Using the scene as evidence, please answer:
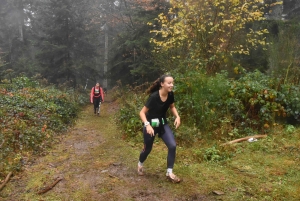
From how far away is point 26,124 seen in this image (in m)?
8.13

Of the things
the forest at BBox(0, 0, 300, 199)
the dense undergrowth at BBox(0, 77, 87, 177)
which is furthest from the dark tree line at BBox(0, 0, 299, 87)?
the dense undergrowth at BBox(0, 77, 87, 177)

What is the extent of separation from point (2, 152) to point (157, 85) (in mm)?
4175

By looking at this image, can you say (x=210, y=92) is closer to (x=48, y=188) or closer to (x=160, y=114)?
(x=160, y=114)

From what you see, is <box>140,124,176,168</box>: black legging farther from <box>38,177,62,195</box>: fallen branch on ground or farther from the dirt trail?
<box>38,177,62,195</box>: fallen branch on ground

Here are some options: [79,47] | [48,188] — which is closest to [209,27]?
[48,188]

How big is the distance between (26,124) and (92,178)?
4.27m

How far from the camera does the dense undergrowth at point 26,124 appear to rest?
20.1 feet

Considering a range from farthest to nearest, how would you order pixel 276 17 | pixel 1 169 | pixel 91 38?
pixel 91 38
pixel 276 17
pixel 1 169

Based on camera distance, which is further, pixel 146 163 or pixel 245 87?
pixel 245 87

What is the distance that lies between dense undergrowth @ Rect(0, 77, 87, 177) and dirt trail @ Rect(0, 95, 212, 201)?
0.41 meters

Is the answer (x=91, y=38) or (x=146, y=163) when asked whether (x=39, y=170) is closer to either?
(x=146, y=163)

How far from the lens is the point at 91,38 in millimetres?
22156

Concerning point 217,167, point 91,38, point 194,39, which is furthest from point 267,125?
Answer: point 91,38

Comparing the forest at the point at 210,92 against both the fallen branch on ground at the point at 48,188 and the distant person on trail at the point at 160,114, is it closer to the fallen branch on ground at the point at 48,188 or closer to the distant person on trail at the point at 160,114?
the fallen branch on ground at the point at 48,188
